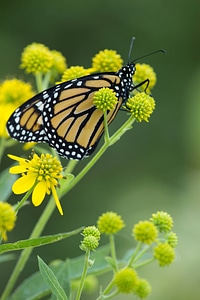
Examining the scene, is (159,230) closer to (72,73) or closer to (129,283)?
(129,283)

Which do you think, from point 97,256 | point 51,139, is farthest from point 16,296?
point 51,139

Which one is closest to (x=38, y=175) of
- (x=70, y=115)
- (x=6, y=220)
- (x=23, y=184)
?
(x=23, y=184)

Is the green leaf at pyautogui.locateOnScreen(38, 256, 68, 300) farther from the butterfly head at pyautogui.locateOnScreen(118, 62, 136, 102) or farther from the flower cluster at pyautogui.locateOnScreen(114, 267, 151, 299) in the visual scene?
the butterfly head at pyautogui.locateOnScreen(118, 62, 136, 102)

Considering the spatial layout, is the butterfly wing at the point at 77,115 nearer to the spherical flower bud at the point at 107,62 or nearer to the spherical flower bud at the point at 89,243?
the spherical flower bud at the point at 107,62

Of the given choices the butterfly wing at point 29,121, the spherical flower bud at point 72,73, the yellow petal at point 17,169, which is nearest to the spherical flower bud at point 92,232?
the yellow petal at point 17,169

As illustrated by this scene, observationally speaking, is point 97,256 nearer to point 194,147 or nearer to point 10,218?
point 10,218

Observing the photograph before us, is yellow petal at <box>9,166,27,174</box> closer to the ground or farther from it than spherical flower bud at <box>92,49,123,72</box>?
closer to the ground

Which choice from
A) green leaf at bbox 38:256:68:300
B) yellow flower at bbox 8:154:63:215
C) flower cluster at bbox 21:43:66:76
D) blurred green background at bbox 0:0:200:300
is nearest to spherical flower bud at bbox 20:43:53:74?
flower cluster at bbox 21:43:66:76
